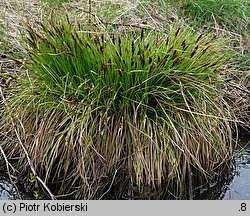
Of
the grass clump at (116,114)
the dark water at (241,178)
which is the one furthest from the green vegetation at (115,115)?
the dark water at (241,178)

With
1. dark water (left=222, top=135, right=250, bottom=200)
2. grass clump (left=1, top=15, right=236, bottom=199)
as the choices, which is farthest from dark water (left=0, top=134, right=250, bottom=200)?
grass clump (left=1, top=15, right=236, bottom=199)

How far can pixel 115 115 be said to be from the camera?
11.0ft

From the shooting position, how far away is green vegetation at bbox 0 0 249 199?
3273 mm

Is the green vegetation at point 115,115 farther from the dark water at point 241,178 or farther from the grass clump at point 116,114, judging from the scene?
the dark water at point 241,178

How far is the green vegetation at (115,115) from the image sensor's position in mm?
3273

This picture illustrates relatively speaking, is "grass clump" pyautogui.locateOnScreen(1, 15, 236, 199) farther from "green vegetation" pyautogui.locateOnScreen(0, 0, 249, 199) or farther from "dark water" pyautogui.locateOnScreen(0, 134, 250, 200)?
"dark water" pyautogui.locateOnScreen(0, 134, 250, 200)

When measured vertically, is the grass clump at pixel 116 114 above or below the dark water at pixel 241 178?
above

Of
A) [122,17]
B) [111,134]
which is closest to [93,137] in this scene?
[111,134]

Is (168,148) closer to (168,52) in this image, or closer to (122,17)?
(168,52)

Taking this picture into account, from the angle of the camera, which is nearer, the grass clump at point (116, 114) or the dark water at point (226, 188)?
the grass clump at point (116, 114)

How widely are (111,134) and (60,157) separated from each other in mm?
410

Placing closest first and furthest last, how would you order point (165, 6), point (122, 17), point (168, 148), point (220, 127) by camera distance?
point (168, 148)
point (220, 127)
point (122, 17)
point (165, 6)

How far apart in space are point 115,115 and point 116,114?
0.03 ft

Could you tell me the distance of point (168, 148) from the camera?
3283mm
